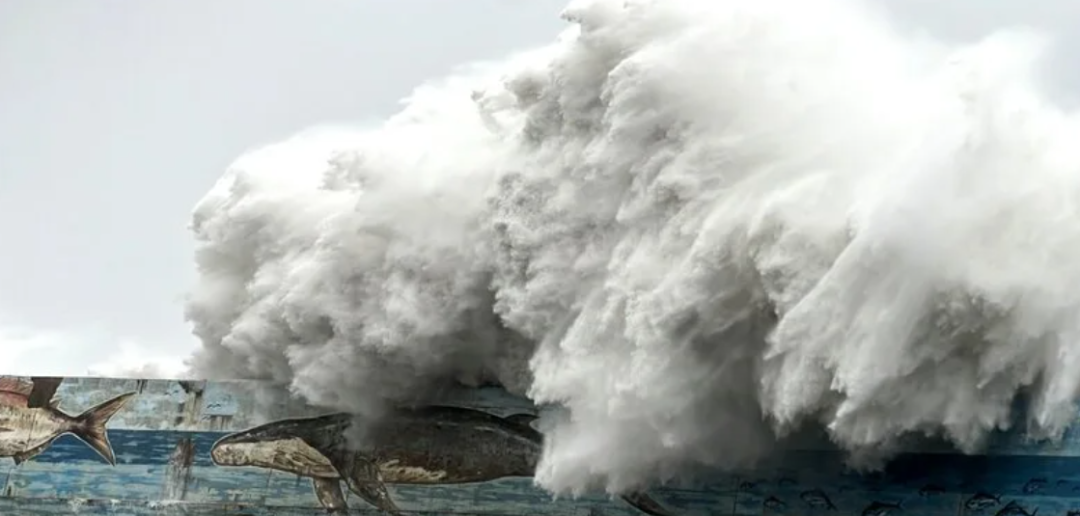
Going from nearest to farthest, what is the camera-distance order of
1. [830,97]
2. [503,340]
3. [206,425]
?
[830,97]
[503,340]
[206,425]

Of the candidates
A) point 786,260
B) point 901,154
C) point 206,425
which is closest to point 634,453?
point 786,260

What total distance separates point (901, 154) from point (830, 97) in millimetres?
1347

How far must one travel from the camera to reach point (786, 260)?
15.2 meters

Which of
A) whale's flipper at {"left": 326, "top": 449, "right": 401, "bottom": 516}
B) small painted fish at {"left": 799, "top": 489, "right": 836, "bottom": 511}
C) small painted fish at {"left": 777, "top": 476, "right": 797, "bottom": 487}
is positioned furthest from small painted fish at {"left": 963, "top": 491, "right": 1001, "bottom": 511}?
whale's flipper at {"left": 326, "top": 449, "right": 401, "bottom": 516}

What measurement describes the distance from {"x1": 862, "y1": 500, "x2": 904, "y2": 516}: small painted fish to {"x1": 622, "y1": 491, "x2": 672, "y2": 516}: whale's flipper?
256 centimetres

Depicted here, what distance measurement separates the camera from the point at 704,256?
15.7 metres

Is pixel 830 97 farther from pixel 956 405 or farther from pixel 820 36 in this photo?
pixel 956 405

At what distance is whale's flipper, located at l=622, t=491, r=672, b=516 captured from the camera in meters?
18.3

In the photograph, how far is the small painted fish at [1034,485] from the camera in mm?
15773

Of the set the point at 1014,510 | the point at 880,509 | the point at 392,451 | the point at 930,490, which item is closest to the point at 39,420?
the point at 392,451

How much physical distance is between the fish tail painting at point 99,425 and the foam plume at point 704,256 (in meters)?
3.53

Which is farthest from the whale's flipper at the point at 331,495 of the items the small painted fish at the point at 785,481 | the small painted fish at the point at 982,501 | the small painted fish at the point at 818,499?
the small painted fish at the point at 982,501

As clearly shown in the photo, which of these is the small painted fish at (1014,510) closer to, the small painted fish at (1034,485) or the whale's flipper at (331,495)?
the small painted fish at (1034,485)

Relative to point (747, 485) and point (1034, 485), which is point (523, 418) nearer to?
point (747, 485)
